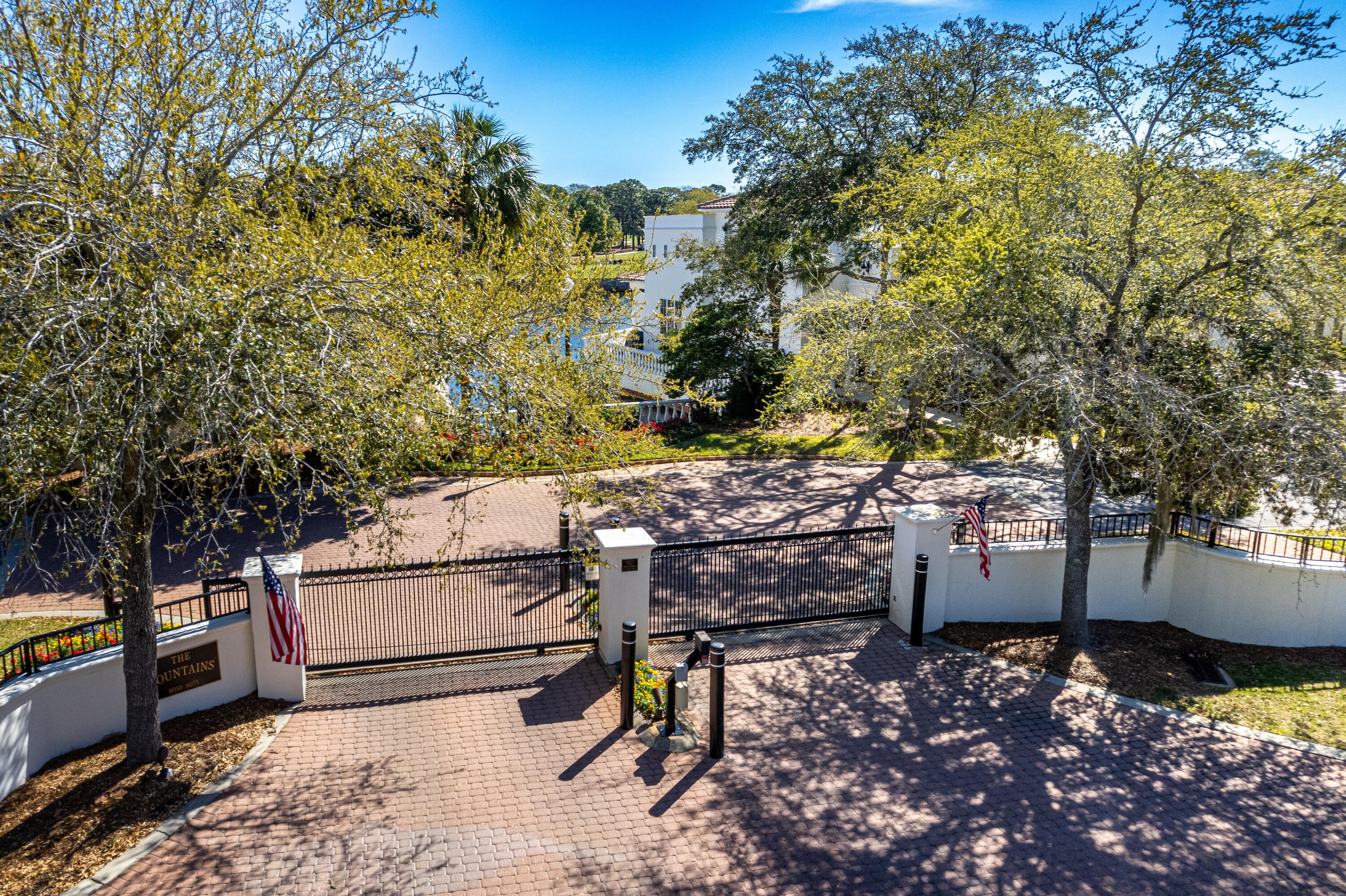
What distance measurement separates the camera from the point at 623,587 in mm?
10602

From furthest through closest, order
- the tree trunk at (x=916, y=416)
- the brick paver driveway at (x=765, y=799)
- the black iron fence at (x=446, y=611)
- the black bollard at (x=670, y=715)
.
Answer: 1. the tree trunk at (x=916, y=416)
2. the black iron fence at (x=446, y=611)
3. the black bollard at (x=670, y=715)
4. the brick paver driveway at (x=765, y=799)

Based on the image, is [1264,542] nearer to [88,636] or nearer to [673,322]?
[88,636]

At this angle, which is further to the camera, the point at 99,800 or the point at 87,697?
the point at 87,697

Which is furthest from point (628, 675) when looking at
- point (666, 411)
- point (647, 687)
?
point (666, 411)

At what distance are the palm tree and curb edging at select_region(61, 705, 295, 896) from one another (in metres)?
12.9

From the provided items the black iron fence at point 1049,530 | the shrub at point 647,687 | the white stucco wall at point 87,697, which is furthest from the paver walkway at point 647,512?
the white stucco wall at point 87,697

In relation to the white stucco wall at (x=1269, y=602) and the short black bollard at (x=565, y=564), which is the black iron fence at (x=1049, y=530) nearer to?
the white stucco wall at (x=1269, y=602)

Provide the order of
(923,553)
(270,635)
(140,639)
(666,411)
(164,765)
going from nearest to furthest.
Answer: (140,639), (164,765), (270,635), (923,553), (666,411)

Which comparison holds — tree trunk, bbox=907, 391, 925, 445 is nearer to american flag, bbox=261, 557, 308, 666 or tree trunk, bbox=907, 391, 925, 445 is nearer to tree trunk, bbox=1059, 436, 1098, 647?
tree trunk, bbox=1059, 436, 1098, 647

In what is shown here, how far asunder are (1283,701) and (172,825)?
12.7 m

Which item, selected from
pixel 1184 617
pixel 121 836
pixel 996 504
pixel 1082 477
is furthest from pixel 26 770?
pixel 996 504

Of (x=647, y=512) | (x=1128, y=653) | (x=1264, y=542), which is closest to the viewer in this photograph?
(x=1128, y=653)

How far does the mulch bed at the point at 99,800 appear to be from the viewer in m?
6.88

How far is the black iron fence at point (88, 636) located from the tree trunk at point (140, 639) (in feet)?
1.79
